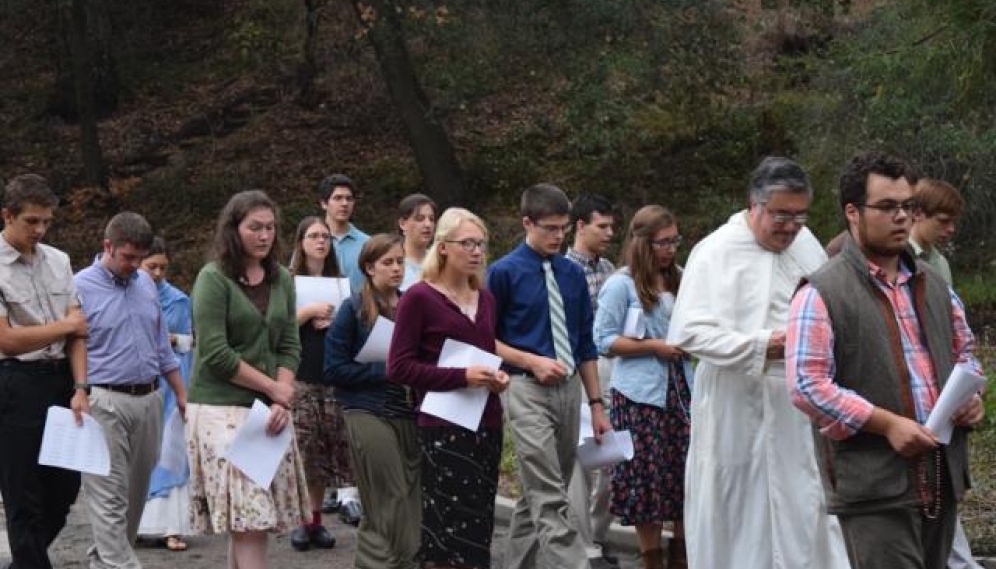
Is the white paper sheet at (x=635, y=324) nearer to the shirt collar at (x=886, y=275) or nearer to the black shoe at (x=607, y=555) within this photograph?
the black shoe at (x=607, y=555)

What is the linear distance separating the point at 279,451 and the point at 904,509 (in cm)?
343

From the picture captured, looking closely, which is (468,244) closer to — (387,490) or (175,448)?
(387,490)

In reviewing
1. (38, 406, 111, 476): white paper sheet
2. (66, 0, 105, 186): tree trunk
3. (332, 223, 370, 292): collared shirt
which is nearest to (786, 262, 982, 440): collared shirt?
(38, 406, 111, 476): white paper sheet

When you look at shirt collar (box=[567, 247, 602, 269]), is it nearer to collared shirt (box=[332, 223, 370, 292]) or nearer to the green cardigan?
collared shirt (box=[332, 223, 370, 292])

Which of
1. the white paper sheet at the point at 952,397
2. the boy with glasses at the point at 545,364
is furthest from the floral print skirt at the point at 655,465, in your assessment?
the white paper sheet at the point at 952,397

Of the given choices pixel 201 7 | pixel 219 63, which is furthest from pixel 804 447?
pixel 201 7

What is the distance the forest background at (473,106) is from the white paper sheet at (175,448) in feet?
23.4

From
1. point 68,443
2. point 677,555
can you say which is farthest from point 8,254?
point 677,555

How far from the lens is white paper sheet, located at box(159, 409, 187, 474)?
928cm

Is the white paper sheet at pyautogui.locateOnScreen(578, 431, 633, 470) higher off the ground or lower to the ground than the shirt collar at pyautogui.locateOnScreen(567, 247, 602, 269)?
lower

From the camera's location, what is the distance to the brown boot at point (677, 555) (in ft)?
29.8

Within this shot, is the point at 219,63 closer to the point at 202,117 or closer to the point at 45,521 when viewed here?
the point at 202,117

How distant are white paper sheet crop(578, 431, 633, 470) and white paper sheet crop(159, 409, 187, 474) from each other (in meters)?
2.35

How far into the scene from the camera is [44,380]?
8117 millimetres
